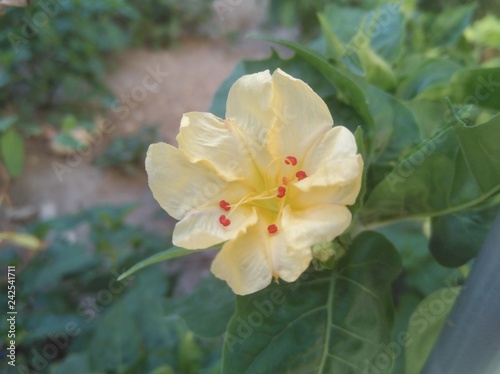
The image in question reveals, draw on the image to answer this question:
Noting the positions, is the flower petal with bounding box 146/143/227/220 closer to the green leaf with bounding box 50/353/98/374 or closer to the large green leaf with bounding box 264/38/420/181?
the large green leaf with bounding box 264/38/420/181

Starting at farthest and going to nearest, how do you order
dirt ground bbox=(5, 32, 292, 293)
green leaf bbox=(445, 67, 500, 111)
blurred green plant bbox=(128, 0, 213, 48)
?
blurred green plant bbox=(128, 0, 213, 48), dirt ground bbox=(5, 32, 292, 293), green leaf bbox=(445, 67, 500, 111)

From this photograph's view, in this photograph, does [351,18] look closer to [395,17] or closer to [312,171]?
[395,17]

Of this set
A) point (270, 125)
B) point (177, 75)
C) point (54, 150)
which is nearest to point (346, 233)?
point (270, 125)

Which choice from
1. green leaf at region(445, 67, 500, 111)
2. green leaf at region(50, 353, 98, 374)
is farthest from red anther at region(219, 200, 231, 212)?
green leaf at region(50, 353, 98, 374)

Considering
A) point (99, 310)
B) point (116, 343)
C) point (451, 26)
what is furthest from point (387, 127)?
point (99, 310)

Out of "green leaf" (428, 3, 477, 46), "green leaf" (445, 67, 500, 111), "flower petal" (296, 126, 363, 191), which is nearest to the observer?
"flower petal" (296, 126, 363, 191)

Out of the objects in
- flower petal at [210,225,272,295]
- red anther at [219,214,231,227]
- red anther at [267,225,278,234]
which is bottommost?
flower petal at [210,225,272,295]

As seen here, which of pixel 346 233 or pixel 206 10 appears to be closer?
pixel 346 233
